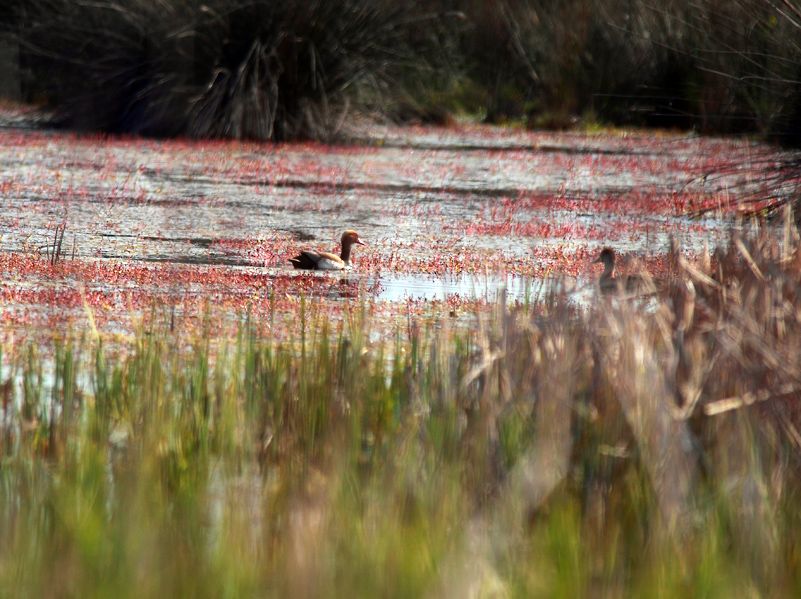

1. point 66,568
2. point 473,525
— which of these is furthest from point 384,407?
point 66,568

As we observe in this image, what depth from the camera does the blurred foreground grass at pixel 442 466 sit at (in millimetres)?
2873

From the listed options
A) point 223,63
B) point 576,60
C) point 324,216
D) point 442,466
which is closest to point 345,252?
point 324,216

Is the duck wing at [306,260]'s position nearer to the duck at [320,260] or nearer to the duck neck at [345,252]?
the duck at [320,260]

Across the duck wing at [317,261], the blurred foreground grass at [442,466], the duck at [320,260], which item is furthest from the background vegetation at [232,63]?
the blurred foreground grass at [442,466]

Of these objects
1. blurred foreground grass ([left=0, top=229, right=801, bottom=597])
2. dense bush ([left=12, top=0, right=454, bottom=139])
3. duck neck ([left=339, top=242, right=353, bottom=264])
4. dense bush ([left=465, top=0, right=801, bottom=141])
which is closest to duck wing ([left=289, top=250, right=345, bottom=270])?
duck neck ([left=339, top=242, right=353, bottom=264])

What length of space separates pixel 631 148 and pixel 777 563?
52.7 feet

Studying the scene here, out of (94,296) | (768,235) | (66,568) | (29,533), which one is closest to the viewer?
(66,568)

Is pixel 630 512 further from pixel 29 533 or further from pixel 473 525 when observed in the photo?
pixel 29 533

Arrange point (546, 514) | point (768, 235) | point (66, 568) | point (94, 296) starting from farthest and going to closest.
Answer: point (94, 296) < point (768, 235) < point (546, 514) < point (66, 568)

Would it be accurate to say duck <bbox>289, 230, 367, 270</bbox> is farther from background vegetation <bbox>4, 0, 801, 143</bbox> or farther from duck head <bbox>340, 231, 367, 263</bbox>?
background vegetation <bbox>4, 0, 801, 143</bbox>

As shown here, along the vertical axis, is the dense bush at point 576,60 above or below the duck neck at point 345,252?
above

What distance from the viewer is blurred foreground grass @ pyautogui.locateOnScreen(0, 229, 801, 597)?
287cm

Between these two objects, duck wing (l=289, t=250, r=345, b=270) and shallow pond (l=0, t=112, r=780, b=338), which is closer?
shallow pond (l=0, t=112, r=780, b=338)

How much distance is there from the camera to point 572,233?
33.8ft
